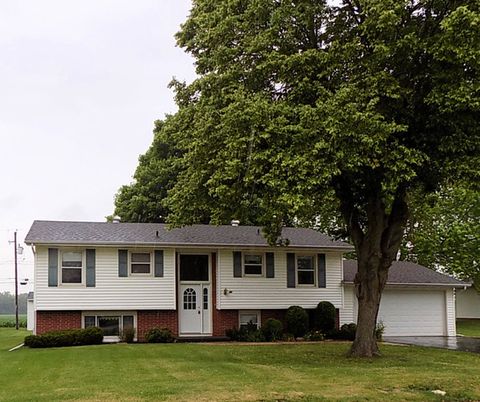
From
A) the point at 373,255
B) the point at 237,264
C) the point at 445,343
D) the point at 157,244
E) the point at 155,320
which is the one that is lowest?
the point at 445,343

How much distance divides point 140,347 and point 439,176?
Answer: 11.0m

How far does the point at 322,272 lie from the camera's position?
1077 inches

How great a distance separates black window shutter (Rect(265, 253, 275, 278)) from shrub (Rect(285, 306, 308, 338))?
179cm

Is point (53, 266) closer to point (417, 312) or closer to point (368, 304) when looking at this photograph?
point (368, 304)

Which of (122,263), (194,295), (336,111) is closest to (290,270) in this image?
(194,295)

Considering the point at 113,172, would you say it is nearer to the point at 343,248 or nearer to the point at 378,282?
the point at 343,248

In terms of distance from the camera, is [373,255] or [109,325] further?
[109,325]

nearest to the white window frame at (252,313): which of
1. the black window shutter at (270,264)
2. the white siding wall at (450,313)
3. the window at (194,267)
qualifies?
the black window shutter at (270,264)

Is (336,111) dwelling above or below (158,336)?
above

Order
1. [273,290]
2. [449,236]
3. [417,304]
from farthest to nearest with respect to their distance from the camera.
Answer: [449,236] < [417,304] < [273,290]

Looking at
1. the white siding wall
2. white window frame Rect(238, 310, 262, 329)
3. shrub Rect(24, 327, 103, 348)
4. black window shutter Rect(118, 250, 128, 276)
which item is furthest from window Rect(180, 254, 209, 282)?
the white siding wall

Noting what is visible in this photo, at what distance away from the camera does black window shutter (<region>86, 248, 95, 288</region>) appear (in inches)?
975

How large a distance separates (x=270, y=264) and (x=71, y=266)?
8014mm

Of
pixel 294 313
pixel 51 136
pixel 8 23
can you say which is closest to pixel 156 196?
pixel 51 136
